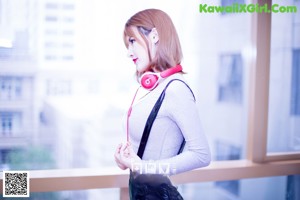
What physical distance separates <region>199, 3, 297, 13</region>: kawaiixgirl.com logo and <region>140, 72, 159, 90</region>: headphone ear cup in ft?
1.68

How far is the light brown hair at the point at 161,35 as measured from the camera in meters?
1.34

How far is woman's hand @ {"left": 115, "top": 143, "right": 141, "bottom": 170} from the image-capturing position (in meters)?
1.33

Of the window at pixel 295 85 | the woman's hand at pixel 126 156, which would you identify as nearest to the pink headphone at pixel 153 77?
the woman's hand at pixel 126 156

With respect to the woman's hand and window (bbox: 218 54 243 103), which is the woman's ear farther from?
window (bbox: 218 54 243 103)

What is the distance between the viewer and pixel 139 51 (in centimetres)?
138

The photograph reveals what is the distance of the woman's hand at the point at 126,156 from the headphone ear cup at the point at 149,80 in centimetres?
25

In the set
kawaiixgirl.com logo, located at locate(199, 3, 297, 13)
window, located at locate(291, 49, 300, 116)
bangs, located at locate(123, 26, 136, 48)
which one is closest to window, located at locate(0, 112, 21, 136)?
bangs, located at locate(123, 26, 136, 48)

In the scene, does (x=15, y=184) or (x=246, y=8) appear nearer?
(x=15, y=184)

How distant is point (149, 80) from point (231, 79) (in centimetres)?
68

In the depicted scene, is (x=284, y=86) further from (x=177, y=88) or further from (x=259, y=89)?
(x=177, y=88)

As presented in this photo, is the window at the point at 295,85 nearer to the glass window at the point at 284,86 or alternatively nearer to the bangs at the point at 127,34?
the glass window at the point at 284,86

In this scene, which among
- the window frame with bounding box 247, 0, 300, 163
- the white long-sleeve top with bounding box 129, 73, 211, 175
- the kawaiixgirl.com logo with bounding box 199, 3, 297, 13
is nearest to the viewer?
Result: the white long-sleeve top with bounding box 129, 73, 211, 175

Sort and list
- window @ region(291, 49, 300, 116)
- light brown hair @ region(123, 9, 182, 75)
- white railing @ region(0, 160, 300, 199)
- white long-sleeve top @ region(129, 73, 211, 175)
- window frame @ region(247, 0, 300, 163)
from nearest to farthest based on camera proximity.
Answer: white long-sleeve top @ region(129, 73, 211, 175)
light brown hair @ region(123, 9, 182, 75)
white railing @ region(0, 160, 300, 199)
window frame @ region(247, 0, 300, 163)
window @ region(291, 49, 300, 116)

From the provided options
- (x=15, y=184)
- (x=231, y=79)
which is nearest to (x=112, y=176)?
(x=15, y=184)
